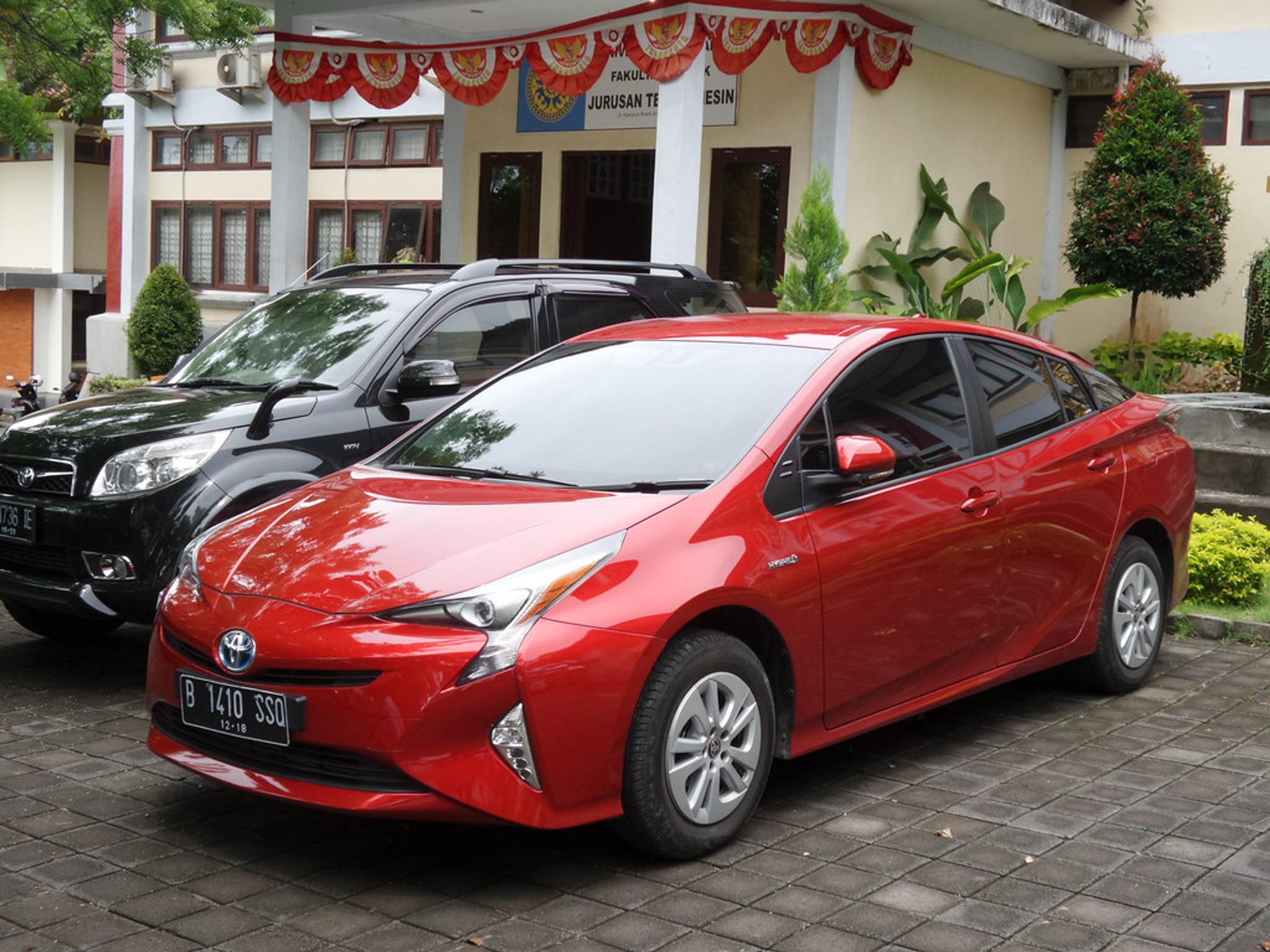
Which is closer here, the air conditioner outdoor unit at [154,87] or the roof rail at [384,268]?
the roof rail at [384,268]

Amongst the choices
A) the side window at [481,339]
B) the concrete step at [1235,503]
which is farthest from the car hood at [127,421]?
the concrete step at [1235,503]

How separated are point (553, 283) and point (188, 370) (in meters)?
1.96

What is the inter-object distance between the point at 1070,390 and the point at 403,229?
690 inches

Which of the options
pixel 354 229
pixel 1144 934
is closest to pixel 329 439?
pixel 1144 934

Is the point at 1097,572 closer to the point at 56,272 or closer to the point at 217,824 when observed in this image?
the point at 217,824

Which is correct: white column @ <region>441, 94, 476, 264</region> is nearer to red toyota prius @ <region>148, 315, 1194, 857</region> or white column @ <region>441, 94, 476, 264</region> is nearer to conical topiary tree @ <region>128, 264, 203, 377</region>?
conical topiary tree @ <region>128, 264, 203, 377</region>

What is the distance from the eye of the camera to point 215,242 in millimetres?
24672

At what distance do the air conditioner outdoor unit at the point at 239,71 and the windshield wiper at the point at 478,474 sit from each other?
717 inches

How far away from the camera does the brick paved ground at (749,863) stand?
4.12 meters

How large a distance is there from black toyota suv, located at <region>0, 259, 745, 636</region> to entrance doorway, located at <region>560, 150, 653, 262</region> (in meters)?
8.43

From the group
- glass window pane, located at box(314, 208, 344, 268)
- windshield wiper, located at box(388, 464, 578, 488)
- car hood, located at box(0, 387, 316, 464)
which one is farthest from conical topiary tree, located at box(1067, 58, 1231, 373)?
glass window pane, located at box(314, 208, 344, 268)

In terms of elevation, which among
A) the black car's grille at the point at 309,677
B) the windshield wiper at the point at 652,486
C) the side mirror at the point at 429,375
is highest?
the side mirror at the point at 429,375

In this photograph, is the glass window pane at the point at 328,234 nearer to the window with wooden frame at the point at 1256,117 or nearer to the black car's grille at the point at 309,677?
the window with wooden frame at the point at 1256,117

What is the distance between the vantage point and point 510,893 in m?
4.39
